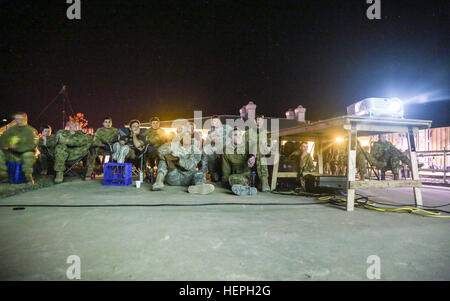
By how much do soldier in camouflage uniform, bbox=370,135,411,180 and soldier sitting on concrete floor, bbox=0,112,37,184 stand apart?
26.2ft

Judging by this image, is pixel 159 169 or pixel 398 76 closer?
pixel 159 169

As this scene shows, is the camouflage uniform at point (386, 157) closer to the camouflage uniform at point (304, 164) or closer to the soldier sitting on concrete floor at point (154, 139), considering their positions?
the camouflage uniform at point (304, 164)

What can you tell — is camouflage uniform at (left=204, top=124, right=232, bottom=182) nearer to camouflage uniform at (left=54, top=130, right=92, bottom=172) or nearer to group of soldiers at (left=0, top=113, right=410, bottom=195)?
group of soldiers at (left=0, top=113, right=410, bottom=195)

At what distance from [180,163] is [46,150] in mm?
4692

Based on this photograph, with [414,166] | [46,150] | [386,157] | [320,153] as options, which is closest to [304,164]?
[320,153]

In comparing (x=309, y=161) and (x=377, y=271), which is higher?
(x=309, y=161)

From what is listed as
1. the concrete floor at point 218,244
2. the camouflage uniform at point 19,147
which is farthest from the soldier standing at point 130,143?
the concrete floor at point 218,244

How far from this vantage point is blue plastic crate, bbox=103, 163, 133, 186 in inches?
189

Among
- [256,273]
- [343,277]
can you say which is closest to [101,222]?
[256,273]

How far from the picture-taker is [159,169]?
4.31m

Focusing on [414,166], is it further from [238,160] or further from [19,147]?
[19,147]

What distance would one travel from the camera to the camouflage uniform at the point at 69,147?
5203mm
